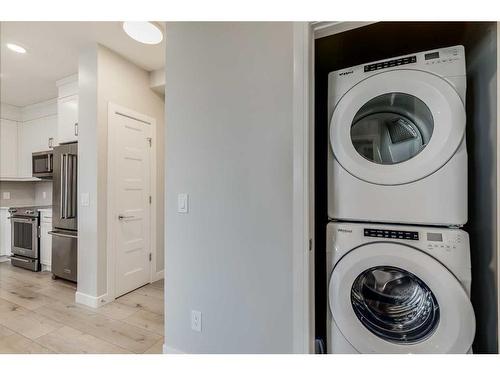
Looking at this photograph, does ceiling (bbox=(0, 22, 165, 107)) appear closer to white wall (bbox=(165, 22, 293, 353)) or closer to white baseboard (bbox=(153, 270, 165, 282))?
white wall (bbox=(165, 22, 293, 353))

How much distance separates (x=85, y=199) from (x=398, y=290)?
270 centimetres

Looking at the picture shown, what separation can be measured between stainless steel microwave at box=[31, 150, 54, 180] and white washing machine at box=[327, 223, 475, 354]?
12.1ft

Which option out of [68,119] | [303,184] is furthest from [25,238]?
[303,184]

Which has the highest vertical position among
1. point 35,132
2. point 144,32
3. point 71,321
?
point 144,32

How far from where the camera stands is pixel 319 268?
1.52 metres

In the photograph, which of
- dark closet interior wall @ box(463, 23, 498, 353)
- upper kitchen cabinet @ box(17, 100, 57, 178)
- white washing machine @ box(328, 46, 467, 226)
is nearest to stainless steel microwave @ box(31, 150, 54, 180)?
upper kitchen cabinet @ box(17, 100, 57, 178)

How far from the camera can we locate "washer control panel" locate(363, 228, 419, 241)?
109 centimetres

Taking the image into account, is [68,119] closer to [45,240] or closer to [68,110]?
[68,110]

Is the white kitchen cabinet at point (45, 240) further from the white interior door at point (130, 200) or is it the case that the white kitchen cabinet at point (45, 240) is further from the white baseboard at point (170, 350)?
the white baseboard at point (170, 350)

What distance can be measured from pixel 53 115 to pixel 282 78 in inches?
164

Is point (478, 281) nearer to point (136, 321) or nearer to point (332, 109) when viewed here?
A: point (332, 109)

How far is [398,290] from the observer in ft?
4.03

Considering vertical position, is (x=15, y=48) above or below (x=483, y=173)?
above
